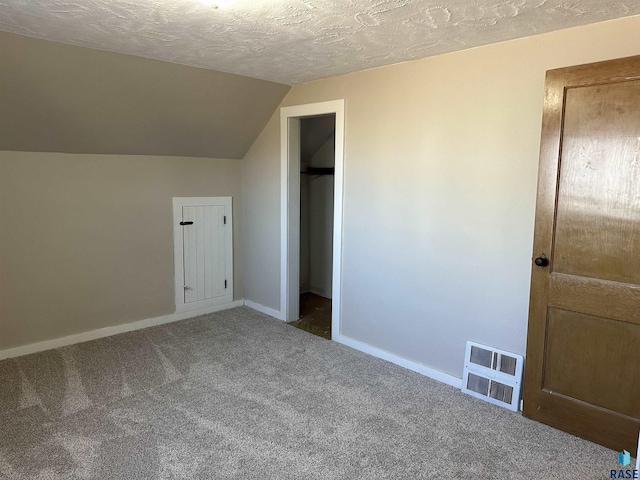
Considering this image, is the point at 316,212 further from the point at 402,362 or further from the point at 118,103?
the point at 118,103

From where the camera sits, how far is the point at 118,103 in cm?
328

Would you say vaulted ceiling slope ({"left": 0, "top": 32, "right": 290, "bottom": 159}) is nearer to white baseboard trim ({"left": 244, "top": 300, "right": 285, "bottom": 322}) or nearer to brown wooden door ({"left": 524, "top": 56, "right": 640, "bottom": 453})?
white baseboard trim ({"left": 244, "top": 300, "right": 285, "bottom": 322})

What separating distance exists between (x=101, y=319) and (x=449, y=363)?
2.84 m

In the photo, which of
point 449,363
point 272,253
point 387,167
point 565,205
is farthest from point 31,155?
point 565,205

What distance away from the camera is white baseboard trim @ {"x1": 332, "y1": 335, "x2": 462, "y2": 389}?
2.99 meters

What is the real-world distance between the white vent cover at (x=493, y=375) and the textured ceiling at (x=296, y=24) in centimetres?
187

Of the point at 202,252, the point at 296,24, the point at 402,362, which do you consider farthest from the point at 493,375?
the point at 202,252

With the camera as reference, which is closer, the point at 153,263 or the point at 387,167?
the point at 387,167

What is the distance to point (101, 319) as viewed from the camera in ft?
12.4

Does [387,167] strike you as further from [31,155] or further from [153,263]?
[31,155]

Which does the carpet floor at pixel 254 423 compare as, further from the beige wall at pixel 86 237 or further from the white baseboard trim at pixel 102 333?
the beige wall at pixel 86 237

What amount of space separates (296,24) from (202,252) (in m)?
2.61

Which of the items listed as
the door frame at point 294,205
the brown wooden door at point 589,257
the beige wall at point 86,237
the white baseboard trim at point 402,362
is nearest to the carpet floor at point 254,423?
the white baseboard trim at point 402,362

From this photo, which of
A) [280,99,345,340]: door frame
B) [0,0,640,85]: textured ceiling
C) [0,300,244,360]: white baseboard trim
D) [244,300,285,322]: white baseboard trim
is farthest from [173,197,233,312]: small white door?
[0,0,640,85]: textured ceiling
